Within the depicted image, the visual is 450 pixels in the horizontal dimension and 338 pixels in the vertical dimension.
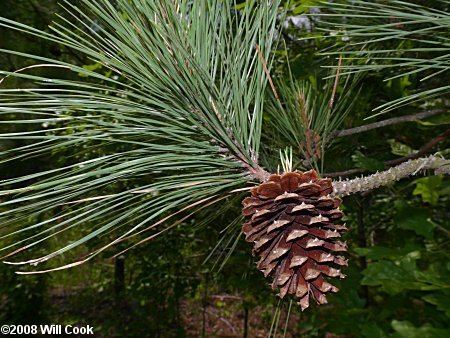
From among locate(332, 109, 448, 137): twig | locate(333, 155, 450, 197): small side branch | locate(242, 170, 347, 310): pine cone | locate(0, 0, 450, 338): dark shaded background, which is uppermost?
locate(332, 109, 448, 137): twig

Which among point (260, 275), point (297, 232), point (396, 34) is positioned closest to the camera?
point (297, 232)

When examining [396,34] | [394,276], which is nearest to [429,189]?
[394,276]

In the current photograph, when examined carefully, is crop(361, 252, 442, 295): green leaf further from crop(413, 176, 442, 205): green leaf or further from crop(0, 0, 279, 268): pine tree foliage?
crop(0, 0, 279, 268): pine tree foliage

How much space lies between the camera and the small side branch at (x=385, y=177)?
62 cm

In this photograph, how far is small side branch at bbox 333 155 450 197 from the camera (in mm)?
620

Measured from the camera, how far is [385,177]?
634 millimetres

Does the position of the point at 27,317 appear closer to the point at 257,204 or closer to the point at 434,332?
the point at 434,332

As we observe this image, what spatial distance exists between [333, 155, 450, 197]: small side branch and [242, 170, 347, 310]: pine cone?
2.2 inches

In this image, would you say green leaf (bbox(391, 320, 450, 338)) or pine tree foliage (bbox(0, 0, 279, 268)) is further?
green leaf (bbox(391, 320, 450, 338))

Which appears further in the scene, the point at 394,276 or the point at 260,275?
the point at 260,275

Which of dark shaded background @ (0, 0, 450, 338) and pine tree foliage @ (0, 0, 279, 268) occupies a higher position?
pine tree foliage @ (0, 0, 279, 268)

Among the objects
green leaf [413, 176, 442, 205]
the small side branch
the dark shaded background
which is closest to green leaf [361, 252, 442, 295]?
the dark shaded background

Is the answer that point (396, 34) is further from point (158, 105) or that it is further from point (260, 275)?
point (260, 275)

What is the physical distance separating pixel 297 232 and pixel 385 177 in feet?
0.55
